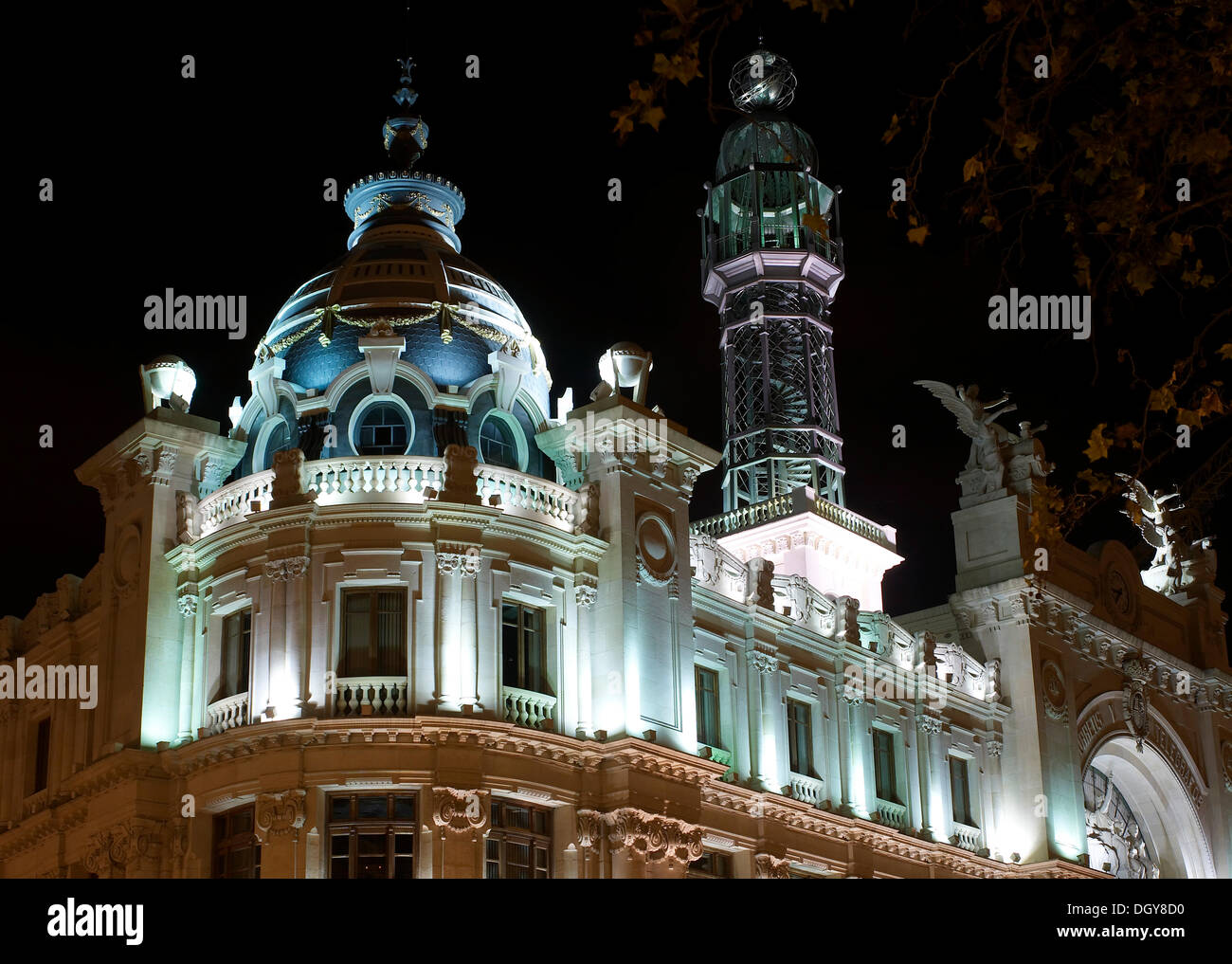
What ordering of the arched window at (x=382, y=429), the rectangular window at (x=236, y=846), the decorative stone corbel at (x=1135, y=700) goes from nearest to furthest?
the rectangular window at (x=236, y=846) < the arched window at (x=382, y=429) < the decorative stone corbel at (x=1135, y=700)

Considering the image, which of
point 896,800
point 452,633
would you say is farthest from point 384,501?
point 896,800

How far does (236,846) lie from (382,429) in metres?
9.34

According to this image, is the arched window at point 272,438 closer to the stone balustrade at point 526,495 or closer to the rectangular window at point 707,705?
the stone balustrade at point 526,495

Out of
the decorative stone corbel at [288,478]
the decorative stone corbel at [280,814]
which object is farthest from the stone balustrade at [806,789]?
the decorative stone corbel at [288,478]

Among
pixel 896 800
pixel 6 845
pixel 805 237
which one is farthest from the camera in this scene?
pixel 805 237

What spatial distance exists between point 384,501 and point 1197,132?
2237 centimetres

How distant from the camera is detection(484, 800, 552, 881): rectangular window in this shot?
3672 cm

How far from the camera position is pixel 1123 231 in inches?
773

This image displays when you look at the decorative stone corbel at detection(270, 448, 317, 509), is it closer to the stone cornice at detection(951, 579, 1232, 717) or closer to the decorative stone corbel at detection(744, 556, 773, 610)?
the decorative stone corbel at detection(744, 556, 773, 610)

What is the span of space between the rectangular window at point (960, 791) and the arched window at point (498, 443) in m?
15.8

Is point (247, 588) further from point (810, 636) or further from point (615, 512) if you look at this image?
point (810, 636)

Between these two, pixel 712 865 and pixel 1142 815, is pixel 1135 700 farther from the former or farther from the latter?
pixel 712 865

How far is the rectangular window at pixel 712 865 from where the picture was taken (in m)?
41.1

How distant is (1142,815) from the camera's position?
58.7 meters
